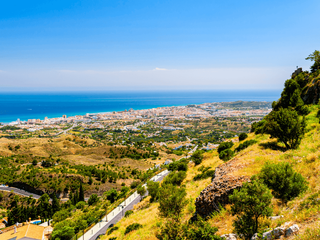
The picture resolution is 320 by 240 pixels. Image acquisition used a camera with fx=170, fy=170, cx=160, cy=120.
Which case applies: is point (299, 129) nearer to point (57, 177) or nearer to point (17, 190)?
point (57, 177)

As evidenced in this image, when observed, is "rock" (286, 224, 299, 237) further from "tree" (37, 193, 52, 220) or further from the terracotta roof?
"tree" (37, 193, 52, 220)

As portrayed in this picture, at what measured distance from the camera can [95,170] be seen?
3950 cm

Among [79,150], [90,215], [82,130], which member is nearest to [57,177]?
[90,215]

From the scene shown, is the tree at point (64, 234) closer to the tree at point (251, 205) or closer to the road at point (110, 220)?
the road at point (110, 220)

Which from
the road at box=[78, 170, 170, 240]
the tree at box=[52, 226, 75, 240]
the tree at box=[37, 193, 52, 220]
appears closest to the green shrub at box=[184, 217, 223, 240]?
the road at box=[78, 170, 170, 240]

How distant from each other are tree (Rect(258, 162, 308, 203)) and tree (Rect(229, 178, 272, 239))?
182 centimetres

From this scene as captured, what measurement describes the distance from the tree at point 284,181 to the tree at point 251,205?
182 centimetres

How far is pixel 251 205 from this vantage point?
15.4 feet

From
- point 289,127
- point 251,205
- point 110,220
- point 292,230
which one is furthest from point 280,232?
point 110,220

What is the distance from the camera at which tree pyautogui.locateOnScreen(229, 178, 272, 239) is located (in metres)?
4.58

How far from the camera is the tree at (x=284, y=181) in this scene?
5.99 metres

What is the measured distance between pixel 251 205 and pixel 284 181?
244 cm

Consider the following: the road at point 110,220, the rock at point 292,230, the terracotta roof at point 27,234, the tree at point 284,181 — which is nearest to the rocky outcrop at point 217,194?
the tree at point 284,181

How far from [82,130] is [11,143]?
182 feet
